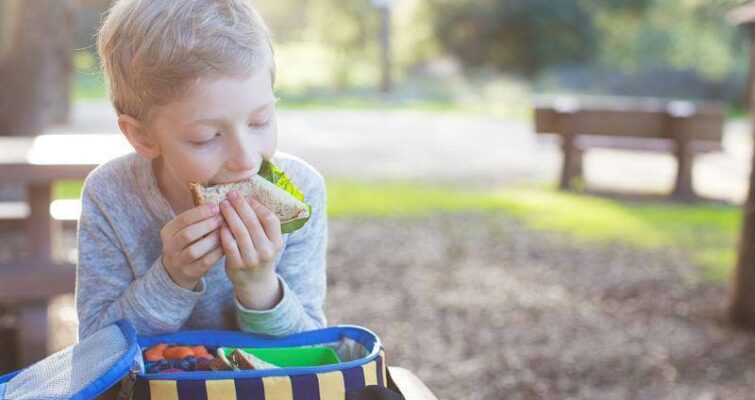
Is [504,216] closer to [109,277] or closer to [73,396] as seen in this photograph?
[109,277]

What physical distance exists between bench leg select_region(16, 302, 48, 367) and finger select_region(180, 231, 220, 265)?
3125 millimetres

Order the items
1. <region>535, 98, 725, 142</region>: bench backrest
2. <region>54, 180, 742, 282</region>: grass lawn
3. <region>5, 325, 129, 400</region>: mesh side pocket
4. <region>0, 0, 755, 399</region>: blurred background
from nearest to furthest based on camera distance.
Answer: <region>5, 325, 129, 400</region>: mesh side pocket < <region>0, 0, 755, 399</region>: blurred background < <region>54, 180, 742, 282</region>: grass lawn < <region>535, 98, 725, 142</region>: bench backrest

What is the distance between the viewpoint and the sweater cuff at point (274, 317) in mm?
1778

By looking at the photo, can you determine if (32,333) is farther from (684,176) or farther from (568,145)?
(684,176)

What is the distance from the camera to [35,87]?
8.61 meters

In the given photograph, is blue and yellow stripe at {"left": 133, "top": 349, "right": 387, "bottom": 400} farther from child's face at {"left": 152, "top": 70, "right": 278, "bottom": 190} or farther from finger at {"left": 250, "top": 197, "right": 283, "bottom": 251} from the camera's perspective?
child's face at {"left": 152, "top": 70, "right": 278, "bottom": 190}

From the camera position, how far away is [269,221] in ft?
5.35

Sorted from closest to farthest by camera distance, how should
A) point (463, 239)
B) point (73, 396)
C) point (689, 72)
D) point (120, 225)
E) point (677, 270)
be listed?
point (73, 396), point (120, 225), point (677, 270), point (463, 239), point (689, 72)

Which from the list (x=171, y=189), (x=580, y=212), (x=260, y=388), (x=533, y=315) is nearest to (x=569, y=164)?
(x=580, y=212)

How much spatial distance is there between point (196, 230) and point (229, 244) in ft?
0.21

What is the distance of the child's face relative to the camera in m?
1.63

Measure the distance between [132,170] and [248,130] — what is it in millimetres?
420

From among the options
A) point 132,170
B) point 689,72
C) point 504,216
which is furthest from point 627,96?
point 132,170

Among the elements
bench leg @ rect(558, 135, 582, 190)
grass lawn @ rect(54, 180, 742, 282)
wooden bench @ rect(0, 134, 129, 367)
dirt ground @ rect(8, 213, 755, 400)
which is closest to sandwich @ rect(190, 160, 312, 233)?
dirt ground @ rect(8, 213, 755, 400)
